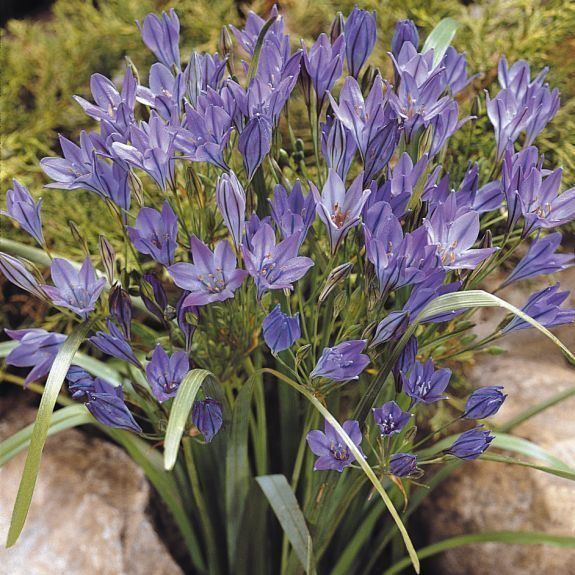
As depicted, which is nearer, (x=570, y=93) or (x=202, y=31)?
(x=570, y=93)

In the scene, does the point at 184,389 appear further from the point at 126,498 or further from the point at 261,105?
the point at 126,498

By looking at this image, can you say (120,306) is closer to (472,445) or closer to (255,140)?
(255,140)

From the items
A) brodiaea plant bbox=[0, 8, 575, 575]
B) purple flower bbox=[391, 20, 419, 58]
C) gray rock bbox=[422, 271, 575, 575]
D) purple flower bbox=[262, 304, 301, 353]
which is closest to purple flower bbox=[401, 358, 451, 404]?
brodiaea plant bbox=[0, 8, 575, 575]

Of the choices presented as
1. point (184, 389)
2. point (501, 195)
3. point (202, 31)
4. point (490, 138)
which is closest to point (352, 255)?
point (501, 195)

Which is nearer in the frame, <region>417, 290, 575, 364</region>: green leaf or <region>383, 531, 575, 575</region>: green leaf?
<region>417, 290, 575, 364</region>: green leaf

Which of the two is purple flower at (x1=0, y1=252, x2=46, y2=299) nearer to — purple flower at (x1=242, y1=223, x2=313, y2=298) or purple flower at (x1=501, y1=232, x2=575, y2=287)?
purple flower at (x1=242, y1=223, x2=313, y2=298)

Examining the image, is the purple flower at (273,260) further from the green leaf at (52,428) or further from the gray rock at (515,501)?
the gray rock at (515,501)

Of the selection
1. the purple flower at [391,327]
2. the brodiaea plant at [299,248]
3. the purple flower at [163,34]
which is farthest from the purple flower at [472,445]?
the purple flower at [163,34]
